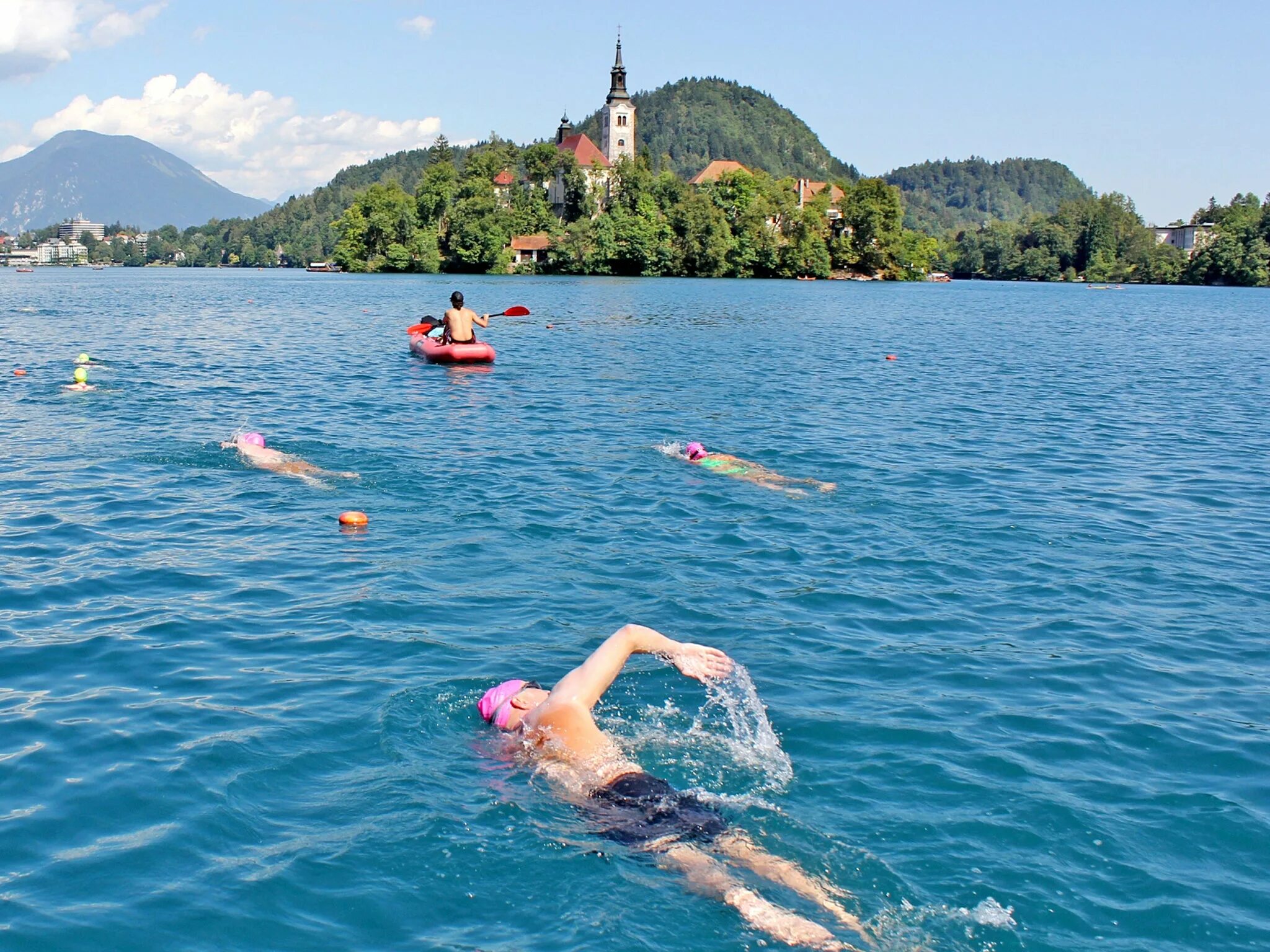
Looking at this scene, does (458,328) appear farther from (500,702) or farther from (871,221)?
(871,221)

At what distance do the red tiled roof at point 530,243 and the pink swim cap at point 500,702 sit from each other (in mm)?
113384

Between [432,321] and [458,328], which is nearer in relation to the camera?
[458,328]

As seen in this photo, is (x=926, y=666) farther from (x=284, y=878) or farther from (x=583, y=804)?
(x=284, y=878)

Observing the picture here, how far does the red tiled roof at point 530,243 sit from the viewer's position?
118 m

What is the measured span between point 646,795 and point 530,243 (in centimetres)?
11765

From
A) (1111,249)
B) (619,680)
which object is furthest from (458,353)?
(1111,249)

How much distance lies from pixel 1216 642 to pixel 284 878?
310 inches

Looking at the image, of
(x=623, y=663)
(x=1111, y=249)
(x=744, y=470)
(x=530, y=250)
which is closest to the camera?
(x=623, y=663)

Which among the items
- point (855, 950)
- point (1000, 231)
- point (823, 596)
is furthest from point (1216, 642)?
point (1000, 231)

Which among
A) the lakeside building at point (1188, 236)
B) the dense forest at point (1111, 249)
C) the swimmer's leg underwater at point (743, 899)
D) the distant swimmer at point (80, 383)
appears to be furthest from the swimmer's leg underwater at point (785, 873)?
the lakeside building at point (1188, 236)

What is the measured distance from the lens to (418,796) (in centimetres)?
627

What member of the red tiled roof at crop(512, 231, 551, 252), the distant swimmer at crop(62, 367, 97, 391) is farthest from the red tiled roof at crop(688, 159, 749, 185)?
the distant swimmer at crop(62, 367, 97, 391)

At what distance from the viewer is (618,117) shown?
14662cm

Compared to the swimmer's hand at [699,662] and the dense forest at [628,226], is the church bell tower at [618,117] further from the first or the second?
the swimmer's hand at [699,662]
